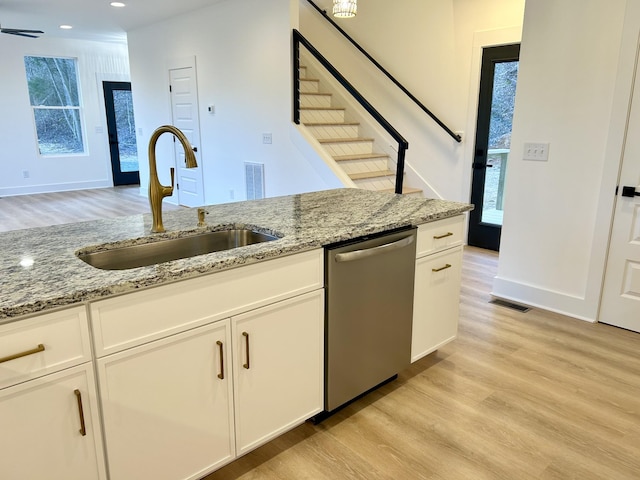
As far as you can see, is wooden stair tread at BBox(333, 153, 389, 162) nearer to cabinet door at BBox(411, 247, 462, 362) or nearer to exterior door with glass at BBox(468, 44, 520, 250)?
exterior door with glass at BBox(468, 44, 520, 250)

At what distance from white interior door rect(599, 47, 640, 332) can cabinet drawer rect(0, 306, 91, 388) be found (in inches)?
124

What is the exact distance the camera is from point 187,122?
6602 mm

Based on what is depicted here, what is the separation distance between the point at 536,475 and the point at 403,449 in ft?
1.68

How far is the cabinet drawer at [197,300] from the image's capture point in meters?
1.33

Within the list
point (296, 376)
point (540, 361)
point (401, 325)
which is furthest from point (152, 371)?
point (540, 361)

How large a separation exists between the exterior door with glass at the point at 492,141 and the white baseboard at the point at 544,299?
131cm

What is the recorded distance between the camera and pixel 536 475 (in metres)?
1.81

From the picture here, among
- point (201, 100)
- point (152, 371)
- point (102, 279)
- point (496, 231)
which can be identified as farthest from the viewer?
point (201, 100)

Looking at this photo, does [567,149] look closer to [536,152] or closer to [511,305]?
[536,152]

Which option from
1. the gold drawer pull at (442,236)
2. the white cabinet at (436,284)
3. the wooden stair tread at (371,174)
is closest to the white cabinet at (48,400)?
the white cabinet at (436,284)

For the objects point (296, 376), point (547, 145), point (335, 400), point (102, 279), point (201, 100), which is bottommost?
point (335, 400)

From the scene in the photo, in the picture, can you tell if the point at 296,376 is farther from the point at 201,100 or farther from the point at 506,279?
the point at 201,100

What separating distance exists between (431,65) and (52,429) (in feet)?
15.9

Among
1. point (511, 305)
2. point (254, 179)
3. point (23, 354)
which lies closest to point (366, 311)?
point (23, 354)
